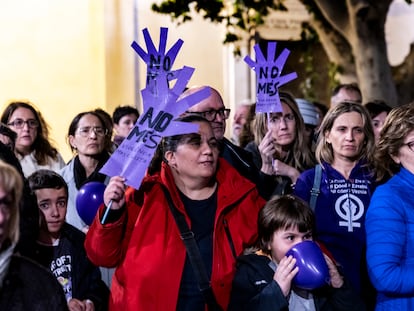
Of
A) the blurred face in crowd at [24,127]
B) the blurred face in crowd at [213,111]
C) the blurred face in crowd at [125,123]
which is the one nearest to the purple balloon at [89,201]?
the blurred face in crowd at [213,111]

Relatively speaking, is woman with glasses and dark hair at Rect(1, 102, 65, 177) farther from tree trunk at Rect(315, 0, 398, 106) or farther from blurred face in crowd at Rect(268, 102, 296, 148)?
tree trunk at Rect(315, 0, 398, 106)

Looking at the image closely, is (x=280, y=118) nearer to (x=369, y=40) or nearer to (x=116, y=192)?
(x=116, y=192)

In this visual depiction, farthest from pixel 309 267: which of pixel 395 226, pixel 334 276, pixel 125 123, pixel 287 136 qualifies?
pixel 125 123

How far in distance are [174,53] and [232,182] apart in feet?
2.33

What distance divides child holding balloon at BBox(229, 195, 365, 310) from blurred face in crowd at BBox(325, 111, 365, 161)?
0.88 metres

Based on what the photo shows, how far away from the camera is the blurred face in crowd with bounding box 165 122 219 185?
381 centimetres

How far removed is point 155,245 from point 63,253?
0.84 meters

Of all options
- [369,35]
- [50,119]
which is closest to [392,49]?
[369,35]

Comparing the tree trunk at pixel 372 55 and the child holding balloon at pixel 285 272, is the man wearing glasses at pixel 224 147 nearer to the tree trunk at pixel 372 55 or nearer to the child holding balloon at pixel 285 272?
the child holding balloon at pixel 285 272

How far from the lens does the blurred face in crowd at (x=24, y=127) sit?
6.58 meters

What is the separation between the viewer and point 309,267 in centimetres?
355

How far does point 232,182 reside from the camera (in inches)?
153

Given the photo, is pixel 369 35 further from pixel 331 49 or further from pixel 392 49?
pixel 392 49

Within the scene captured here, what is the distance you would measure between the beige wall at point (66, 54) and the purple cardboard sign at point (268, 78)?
7.40 m
